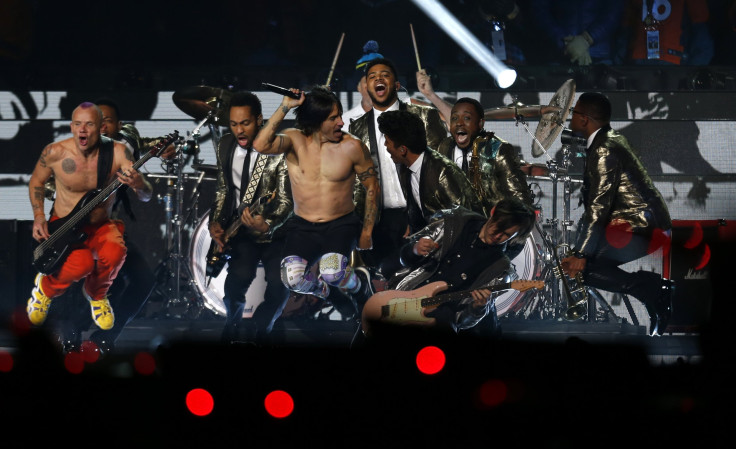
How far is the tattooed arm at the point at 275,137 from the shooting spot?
6.67 m

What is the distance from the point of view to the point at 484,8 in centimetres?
913

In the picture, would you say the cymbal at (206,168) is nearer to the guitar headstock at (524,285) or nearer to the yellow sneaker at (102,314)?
the yellow sneaker at (102,314)

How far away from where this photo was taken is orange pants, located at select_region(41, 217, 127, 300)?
7.20m

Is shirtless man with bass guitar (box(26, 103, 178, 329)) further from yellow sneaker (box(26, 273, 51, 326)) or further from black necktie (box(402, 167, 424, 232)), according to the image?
black necktie (box(402, 167, 424, 232))

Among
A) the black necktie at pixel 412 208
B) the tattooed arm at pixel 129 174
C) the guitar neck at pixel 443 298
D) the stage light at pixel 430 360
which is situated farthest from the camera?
the tattooed arm at pixel 129 174

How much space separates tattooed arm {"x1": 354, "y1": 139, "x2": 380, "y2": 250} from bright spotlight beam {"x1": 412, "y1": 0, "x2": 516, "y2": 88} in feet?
7.77

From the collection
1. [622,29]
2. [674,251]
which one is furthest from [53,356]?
[622,29]

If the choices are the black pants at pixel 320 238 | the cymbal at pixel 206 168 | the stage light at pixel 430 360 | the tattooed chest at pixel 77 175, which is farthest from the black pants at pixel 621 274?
the tattooed chest at pixel 77 175

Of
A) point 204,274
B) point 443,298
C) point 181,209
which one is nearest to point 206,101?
point 181,209

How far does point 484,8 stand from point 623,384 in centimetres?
587

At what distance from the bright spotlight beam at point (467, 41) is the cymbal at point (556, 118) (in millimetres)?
767

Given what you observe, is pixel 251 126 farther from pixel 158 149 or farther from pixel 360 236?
pixel 360 236

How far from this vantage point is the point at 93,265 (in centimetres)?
726

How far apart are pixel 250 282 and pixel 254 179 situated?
2.65ft
